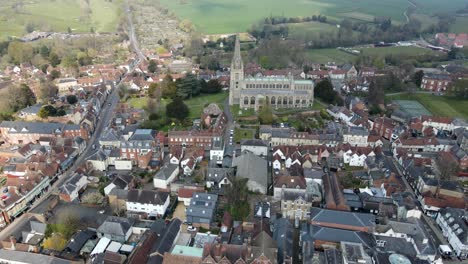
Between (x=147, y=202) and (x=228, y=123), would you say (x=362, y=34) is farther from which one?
(x=147, y=202)

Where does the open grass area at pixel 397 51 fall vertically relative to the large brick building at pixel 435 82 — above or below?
above

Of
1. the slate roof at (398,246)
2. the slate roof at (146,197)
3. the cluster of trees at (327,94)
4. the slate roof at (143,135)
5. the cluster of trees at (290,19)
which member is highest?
the cluster of trees at (290,19)

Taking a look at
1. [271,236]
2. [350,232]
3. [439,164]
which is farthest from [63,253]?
[439,164]

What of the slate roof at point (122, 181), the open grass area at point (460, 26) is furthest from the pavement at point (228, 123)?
the open grass area at point (460, 26)

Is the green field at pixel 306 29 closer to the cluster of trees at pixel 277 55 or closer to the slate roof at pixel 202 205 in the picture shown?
the cluster of trees at pixel 277 55

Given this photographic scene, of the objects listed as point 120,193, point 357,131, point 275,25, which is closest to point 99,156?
point 120,193

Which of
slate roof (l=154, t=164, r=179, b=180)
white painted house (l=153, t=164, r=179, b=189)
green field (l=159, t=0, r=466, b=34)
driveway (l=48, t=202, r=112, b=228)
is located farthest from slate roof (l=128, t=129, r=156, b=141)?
green field (l=159, t=0, r=466, b=34)

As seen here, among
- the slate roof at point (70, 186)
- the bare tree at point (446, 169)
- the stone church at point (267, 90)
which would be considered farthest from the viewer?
the stone church at point (267, 90)
